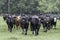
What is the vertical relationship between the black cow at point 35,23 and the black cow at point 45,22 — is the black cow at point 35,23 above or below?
above

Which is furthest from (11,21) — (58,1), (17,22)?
(58,1)

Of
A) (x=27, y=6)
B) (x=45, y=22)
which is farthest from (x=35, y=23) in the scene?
(x=27, y=6)

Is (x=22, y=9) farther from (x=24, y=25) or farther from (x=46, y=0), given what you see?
(x=24, y=25)

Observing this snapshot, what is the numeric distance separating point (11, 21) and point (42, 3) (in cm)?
5849

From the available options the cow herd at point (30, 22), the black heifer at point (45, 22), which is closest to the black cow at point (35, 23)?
the cow herd at point (30, 22)

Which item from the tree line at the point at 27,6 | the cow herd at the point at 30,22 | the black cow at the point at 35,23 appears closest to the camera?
the black cow at the point at 35,23

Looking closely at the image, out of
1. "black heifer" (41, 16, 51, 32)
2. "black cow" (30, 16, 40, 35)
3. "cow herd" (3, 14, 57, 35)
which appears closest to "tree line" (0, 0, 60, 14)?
"cow herd" (3, 14, 57, 35)

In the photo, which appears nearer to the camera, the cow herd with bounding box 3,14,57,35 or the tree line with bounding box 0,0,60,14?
the cow herd with bounding box 3,14,57,35

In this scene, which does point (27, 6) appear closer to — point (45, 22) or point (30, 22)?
point (45, 22)

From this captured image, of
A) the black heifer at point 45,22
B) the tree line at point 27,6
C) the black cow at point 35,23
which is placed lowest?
the tree line at point 27,6

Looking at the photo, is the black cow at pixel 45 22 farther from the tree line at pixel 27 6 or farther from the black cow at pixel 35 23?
the tree line at pixel 27 6

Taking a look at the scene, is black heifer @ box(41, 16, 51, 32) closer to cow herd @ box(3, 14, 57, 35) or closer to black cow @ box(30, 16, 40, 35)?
cow herd @ box(3, 14, 57, 35)

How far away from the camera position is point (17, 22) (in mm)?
26250

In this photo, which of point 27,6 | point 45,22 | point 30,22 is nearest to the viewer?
point 30,22
